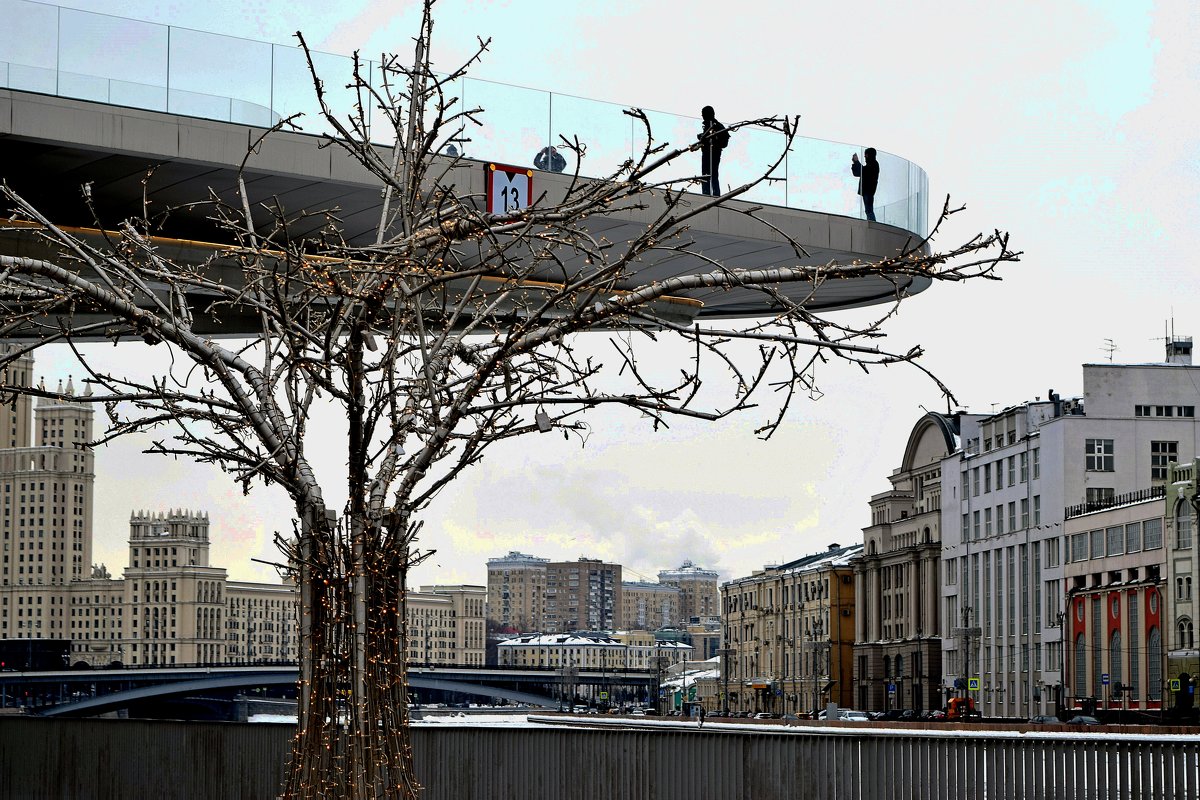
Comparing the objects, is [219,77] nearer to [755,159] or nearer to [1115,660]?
[755,159]

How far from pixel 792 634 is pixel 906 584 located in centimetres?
2052

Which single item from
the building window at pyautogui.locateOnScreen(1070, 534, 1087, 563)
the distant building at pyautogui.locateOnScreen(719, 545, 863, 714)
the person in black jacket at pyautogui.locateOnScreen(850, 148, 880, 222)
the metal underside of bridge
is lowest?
the distant building at pyautogui.locateOnScreen(719, 545, 863, 714)

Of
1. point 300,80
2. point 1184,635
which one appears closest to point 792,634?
point 1184,635

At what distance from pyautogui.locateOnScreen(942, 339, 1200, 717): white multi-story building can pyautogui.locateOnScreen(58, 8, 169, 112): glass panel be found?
56.4 m

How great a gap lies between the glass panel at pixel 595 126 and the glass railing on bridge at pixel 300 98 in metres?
0.01

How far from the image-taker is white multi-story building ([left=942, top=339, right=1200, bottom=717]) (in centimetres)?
7256

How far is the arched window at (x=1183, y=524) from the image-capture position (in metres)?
60.2

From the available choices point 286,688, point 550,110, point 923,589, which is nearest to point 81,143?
point 550,110

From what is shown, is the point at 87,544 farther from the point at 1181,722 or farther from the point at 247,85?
the point at 247,85

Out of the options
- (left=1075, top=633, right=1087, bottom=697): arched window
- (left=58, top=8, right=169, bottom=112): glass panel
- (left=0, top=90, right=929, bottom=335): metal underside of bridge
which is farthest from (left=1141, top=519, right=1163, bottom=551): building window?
(left=58, top=8, right=169, bottom=112): glass panel

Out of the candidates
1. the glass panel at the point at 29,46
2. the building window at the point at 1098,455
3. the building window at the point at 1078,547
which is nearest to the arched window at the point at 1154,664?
the building window at the point at 1078,547

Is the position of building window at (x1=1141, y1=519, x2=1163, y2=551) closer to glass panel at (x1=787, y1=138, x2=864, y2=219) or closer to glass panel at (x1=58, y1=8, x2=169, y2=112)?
glass panel at (x1=787, y1=138, x2=864, y2=219)

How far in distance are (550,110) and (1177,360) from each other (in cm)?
6147

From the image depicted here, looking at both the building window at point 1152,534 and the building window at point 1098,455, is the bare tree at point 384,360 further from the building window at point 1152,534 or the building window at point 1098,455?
the building window at point 1098,455
